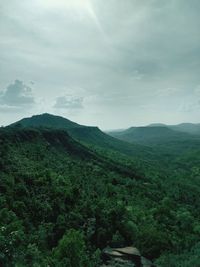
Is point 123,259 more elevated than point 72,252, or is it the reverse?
point 72,252

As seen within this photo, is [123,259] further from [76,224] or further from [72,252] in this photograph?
[76,224]

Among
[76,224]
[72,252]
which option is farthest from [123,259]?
[76,224]

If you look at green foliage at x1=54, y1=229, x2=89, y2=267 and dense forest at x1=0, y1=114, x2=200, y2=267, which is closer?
green foliage at x1=54, y1=229, x2=89, y2=267

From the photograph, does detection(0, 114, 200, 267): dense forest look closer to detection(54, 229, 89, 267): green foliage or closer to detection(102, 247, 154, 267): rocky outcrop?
detection(54, 229, 89, 267): green foliage

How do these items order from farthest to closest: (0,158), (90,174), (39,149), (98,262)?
(39,149) < (90,174) < (0,158) < (98,262)

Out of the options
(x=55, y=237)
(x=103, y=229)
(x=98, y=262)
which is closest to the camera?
(x=98, y=262)

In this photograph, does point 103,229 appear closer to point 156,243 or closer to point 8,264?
point 156,243

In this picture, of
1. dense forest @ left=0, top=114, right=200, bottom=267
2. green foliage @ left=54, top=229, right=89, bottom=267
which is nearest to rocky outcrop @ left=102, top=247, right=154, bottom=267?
dense forest @ left=0, top=114, right=200, bottom=267

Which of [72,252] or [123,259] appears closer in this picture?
[72,252]

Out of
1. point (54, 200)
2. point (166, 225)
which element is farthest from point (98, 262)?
point (166, 225)
